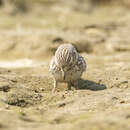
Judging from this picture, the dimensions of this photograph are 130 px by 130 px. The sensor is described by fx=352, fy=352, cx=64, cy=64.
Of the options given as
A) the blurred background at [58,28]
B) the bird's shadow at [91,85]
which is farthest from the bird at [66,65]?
the blurred background at [58,28]

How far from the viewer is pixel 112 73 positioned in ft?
29.2

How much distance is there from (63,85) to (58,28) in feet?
29.7

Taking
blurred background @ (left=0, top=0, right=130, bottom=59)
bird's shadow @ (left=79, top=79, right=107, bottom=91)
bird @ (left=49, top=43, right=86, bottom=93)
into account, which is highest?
blurred background @ (left=0, top=0, right=130, bottom=59)

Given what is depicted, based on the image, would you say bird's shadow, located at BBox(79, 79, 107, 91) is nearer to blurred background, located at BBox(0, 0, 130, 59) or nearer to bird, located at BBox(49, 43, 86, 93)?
bird, located at BBox(49, 43, 86, 93)

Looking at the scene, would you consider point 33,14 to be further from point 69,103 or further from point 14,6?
point 69,103

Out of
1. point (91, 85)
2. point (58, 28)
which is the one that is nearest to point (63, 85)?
point (91, 85)

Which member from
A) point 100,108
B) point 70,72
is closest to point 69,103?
point 100,108

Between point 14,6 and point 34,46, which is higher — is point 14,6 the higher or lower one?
the higher one

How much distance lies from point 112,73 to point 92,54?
4536 mm

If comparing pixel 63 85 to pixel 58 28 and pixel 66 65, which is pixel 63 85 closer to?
pixel 66 65

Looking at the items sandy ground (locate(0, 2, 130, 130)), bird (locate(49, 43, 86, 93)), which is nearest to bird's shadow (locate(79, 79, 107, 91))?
sandy ground (locate(0, 2, 130, 130))

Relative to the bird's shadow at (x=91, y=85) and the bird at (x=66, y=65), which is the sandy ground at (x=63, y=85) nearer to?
the bird's shadow at (x=91, y=85)

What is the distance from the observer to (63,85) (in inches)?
311

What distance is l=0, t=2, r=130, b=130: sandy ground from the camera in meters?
4.71
